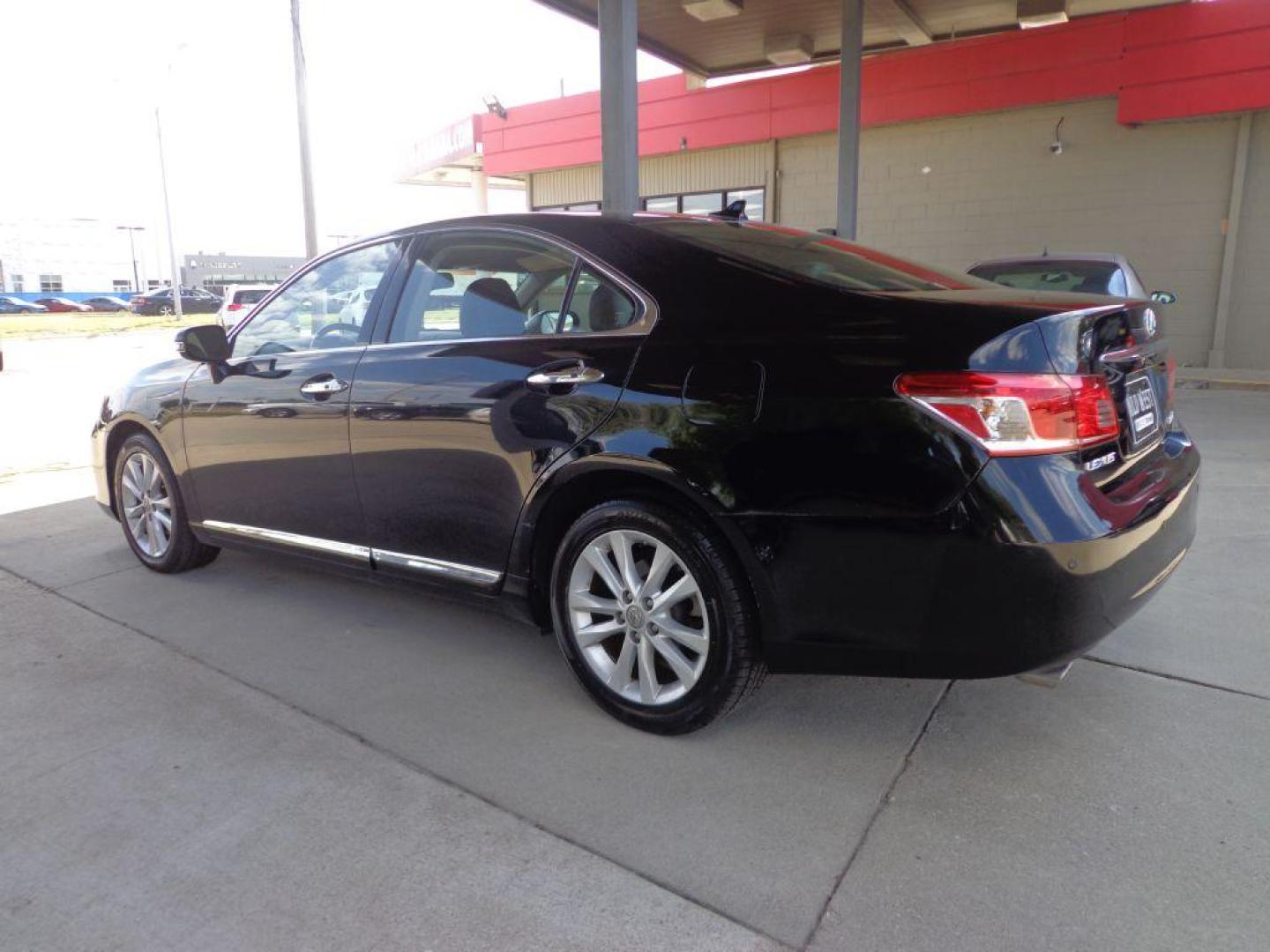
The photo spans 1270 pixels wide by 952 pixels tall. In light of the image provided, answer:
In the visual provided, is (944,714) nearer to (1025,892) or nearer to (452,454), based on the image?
(1025,892)

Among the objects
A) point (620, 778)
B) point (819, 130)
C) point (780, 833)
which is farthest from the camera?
point (819, 130)

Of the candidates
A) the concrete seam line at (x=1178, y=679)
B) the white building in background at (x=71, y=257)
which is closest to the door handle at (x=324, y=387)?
the concrete seam line at (x=1178, y=679)

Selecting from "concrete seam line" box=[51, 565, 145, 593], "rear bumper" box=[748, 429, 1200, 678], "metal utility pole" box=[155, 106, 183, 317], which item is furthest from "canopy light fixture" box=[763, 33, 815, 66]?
"metal utility pole" box=[155, 106, 183, 317]

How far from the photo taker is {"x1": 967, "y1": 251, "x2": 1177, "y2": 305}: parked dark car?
7732 mm

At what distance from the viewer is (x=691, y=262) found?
286 cm

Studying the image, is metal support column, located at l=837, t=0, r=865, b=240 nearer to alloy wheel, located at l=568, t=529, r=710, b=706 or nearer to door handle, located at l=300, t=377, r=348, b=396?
door handle, located at l=300, t=377, r=348, b=396

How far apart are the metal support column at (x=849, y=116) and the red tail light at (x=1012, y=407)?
9560mm

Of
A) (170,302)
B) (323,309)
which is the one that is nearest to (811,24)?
(323,309)

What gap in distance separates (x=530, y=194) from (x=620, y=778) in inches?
755

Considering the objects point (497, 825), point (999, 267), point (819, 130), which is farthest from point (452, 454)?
point (819, 130)

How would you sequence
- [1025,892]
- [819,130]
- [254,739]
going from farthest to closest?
1. [819,130]
2. [254,739]
3. [1025,892]

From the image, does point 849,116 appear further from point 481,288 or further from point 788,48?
point 481,288

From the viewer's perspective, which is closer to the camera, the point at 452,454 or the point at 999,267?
the point at 452,454

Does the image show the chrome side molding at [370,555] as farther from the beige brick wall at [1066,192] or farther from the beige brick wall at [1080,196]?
→ the beige brick wall at [1066,192]
